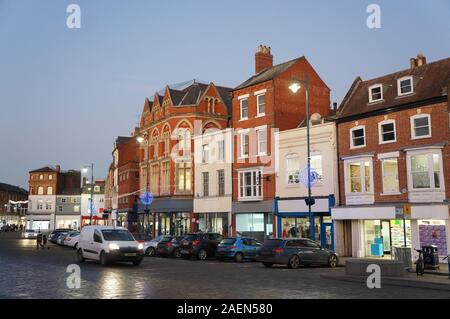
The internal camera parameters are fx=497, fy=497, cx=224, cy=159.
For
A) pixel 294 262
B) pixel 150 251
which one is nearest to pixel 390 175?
pixel 294 262

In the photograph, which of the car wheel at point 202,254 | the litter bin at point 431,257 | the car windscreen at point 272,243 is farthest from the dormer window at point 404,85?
the car wheel at point 202,254

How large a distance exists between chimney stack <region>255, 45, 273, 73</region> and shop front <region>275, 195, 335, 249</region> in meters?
15.1

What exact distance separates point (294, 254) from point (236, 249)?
556 centimetres

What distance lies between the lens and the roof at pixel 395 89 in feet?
95.0

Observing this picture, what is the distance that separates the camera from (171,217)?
168 feet

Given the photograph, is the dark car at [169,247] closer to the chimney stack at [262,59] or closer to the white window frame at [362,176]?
the white window frame at [362,176]

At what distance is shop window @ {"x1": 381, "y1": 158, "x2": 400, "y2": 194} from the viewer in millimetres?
29875

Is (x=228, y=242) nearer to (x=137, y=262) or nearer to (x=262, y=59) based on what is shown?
(x=137, y=262)

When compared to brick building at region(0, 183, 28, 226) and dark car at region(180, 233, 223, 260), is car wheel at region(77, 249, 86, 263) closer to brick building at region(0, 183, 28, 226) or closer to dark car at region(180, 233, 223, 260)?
dark car at region(180, 233, 223, 260)

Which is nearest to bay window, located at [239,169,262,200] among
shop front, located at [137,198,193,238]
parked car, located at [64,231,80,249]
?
shop front, located at [137,198,193,238]

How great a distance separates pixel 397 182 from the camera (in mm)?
29781

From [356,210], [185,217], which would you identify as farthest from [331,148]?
[185,217]
